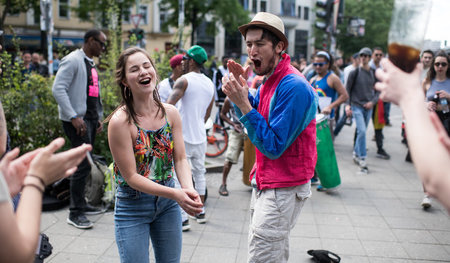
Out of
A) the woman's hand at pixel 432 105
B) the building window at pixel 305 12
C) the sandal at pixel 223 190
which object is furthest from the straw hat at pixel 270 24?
the building window at pixel 305 12

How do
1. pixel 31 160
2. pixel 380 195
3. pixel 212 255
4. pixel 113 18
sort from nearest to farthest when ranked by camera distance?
pixel 31 160 → pixel 212 255 → pixel 380 195 → pixel 113 18

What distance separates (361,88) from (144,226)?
6.24 meters

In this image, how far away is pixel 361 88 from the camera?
7.67 metres

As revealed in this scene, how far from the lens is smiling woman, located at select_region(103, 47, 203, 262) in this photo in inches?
93.0

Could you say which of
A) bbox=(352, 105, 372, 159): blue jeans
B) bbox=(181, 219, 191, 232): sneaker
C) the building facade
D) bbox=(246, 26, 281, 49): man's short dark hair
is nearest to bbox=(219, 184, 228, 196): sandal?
bbox=(181, 219, 191, 232): sneaker

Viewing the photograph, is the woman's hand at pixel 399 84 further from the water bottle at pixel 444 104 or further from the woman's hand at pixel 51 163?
the water bottle at pixel 444 104

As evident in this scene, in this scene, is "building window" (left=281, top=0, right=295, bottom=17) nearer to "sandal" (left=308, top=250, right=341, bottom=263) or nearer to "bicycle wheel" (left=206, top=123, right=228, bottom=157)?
"bicycle wheel" (left=206, top=123, right=228, bottom=157)

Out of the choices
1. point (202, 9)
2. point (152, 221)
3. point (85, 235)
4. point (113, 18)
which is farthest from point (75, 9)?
point (152, 221)

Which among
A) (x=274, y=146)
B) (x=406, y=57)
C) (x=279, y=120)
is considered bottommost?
(x=274, y=146)

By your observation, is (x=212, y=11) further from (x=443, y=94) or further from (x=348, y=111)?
(x=443, y=94)

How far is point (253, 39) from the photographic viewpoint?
2.66 m

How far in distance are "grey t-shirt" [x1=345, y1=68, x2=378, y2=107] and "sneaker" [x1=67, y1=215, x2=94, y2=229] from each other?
5397mm

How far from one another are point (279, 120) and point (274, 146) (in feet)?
0.53

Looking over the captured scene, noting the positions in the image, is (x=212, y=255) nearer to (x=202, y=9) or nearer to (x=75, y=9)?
(x=202, y=9)
